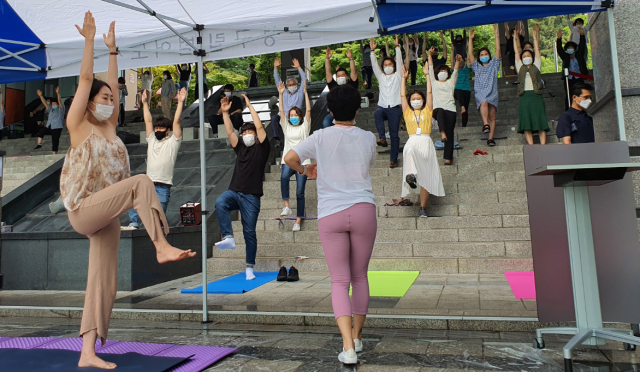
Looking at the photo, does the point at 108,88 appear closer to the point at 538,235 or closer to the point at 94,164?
the point at 94,164

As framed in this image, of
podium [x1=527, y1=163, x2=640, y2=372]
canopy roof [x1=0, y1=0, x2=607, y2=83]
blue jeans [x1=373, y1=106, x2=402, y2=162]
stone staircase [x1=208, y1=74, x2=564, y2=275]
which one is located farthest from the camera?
blue jeans [x1=373, y1=106, x2=402, y2=162]

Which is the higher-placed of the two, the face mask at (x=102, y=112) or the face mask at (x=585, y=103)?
the face mask at (x=585, y=103)

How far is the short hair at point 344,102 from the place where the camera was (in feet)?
13.4

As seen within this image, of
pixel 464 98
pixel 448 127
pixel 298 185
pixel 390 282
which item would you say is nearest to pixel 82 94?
pixel 390 282

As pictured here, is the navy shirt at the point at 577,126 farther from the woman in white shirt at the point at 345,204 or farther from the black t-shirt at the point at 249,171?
the black t-shirt at the point at 249,171

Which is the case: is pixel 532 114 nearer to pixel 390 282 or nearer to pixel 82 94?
pixel 390 282

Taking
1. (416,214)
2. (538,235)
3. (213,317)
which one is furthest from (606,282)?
(416,214)

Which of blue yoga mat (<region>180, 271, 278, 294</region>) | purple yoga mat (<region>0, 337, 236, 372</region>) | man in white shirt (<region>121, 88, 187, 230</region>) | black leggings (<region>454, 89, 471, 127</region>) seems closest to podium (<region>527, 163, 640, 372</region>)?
purple yoga mat (<region>0, 337, 236, 372</region>)

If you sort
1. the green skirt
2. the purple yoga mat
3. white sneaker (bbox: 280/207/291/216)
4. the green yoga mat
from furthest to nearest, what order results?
1. the green skirt
2. white sneaker (bbox: 280/207/291/216)
3. the green yoga mat
4. the purple yoga mat

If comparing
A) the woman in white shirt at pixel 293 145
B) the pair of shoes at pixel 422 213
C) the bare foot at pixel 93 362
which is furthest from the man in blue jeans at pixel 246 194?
the bare foot at pixel 93 362

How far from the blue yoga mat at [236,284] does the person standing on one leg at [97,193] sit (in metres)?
3.30

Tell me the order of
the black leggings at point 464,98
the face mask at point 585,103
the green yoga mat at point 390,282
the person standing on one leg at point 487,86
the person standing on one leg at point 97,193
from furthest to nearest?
the black leggings at point 464,98, the person standing on one leg at point 487,86, the green yoga mat at point 390,282, the face mask at point 585,103, the person standing on one leg at point 97,193

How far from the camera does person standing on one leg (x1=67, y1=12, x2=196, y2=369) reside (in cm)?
371

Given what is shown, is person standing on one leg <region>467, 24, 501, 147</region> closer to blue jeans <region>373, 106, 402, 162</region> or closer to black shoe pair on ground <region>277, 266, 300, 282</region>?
blue jeans <region>373, 106, 402, 162</region>
